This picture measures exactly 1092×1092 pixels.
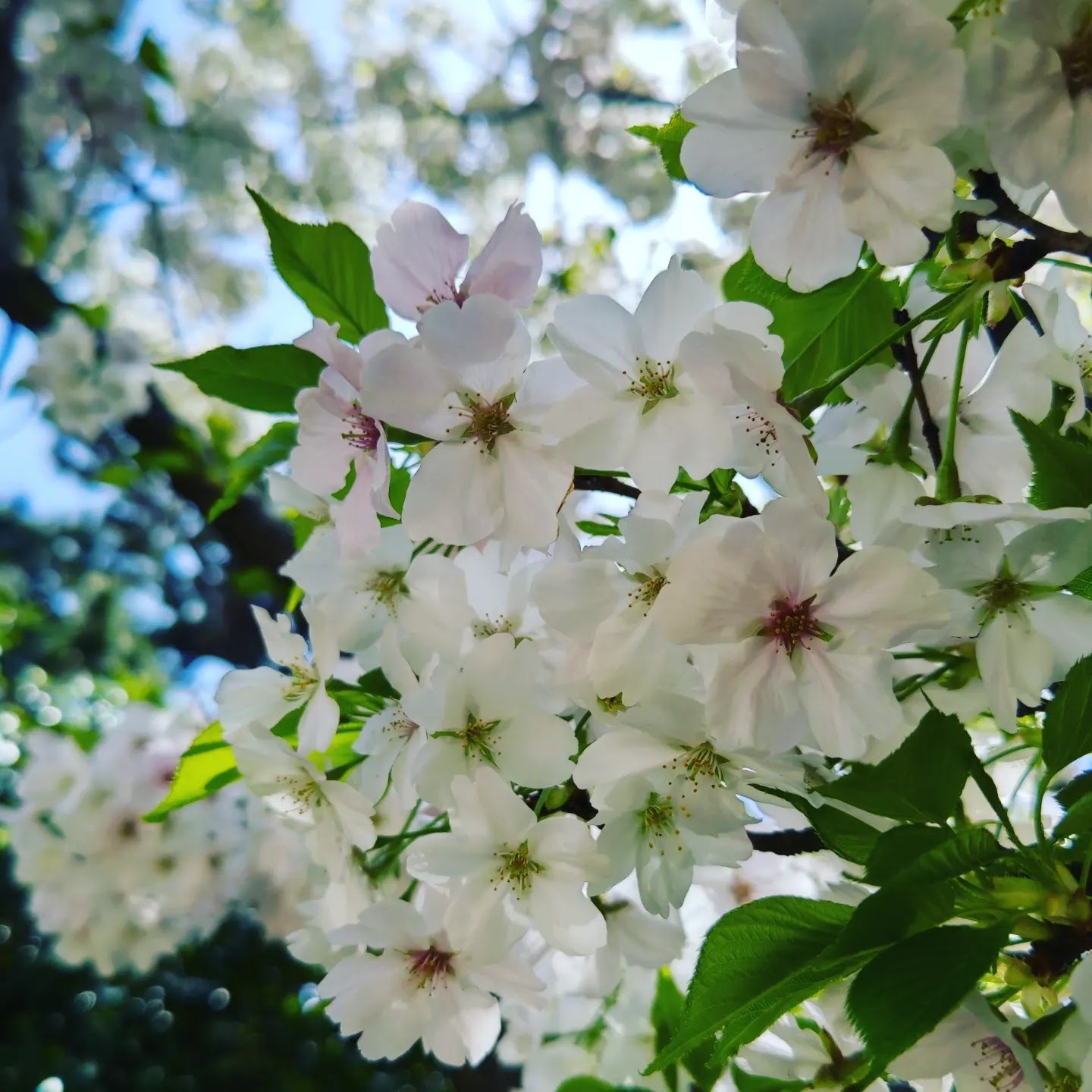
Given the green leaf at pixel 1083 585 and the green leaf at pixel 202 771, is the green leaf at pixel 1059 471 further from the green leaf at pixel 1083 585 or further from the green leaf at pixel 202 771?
the green leaf at pixel 202 771

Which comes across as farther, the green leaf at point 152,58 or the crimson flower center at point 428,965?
the green leaf at point 152,58

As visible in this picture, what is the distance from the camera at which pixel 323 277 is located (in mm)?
543

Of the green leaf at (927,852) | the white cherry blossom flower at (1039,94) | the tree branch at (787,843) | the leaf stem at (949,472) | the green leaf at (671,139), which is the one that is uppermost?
the white cherry blossom flower at (1039,94)

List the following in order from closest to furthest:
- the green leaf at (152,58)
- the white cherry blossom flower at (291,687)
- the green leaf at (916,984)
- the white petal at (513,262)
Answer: the green leaf at (916,984), the white petal at (513,262), the white cherry blossom flower at (291,687), the green leaf at (152,58)

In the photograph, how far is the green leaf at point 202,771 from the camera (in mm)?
605

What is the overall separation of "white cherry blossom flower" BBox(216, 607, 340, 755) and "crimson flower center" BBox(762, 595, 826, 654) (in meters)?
0.24

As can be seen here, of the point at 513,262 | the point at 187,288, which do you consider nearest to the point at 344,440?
the point at 513,262

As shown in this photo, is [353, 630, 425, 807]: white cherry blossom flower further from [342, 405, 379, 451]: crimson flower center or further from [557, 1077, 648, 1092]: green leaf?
[557, 1077, 648, 1092]: green leaf

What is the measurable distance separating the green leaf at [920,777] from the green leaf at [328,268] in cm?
37

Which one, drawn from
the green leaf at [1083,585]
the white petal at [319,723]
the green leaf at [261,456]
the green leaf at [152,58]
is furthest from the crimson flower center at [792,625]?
the green leaf at [152,58]

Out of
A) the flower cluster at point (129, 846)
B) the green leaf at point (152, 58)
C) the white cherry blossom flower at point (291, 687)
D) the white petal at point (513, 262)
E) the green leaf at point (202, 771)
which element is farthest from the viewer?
the green leaf at point (152, 58)

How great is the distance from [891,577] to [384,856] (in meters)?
0.38

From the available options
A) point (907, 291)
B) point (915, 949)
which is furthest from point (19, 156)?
point (915, 949)

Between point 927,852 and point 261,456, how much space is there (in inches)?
18.9
